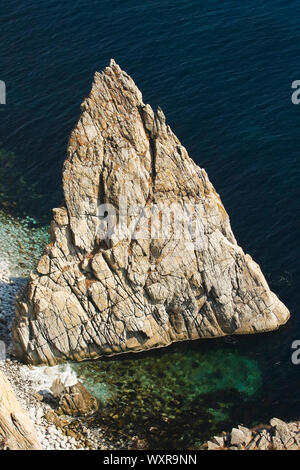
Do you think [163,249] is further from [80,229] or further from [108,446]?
[108,446]

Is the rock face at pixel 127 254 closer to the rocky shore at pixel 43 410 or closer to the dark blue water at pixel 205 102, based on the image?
the rocky shore at pixel 43 410

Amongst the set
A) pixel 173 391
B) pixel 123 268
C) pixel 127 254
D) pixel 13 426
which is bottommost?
pixel 13 426

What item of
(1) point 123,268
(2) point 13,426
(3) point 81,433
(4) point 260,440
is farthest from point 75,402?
(4) point 260,440

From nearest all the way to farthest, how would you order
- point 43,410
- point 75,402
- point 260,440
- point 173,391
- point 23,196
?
point 260,440 < point 75,402 < point 43,410 < point 173,391 < point 23,196

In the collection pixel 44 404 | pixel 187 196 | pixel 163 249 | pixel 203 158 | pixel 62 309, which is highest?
pixel 203 158

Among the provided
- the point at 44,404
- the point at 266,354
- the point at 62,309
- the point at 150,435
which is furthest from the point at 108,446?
the point at 266,354

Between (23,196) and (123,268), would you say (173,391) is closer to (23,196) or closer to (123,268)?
(123,268)
